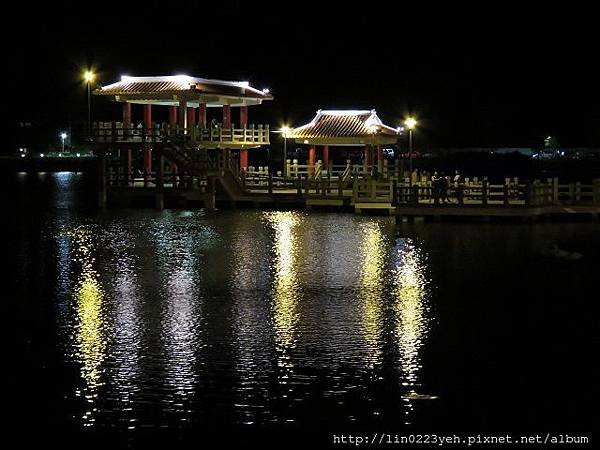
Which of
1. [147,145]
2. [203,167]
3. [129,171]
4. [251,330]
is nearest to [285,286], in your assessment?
[251,330]

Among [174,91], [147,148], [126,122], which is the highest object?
[174,91]

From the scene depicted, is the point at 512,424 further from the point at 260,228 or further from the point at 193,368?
the point at 260,228

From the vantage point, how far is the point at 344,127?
57.5 m

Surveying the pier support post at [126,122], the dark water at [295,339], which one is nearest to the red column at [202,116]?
→ the pier support post at [126,122]

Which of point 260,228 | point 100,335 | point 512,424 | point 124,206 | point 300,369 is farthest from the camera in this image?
point 124,206

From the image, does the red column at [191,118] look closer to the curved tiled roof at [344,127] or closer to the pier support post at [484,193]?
the curved tiled roof at [344,127]

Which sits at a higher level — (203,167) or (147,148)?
(147,148)

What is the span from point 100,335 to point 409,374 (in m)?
5.48

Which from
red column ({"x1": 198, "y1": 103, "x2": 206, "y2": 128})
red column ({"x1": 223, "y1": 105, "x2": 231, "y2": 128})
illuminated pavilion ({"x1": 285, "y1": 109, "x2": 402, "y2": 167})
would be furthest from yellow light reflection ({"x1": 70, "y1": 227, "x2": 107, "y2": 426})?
illuminated pavilion ({"x1": 285, "y1": 109, "x2": 402, "y2": 167})

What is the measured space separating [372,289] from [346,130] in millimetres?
34060

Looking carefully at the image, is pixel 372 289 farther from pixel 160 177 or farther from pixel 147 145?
pixel 147 145

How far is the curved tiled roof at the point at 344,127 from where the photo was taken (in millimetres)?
56469

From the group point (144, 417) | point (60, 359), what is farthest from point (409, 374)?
point (60, 359)

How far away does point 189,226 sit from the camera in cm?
4044
